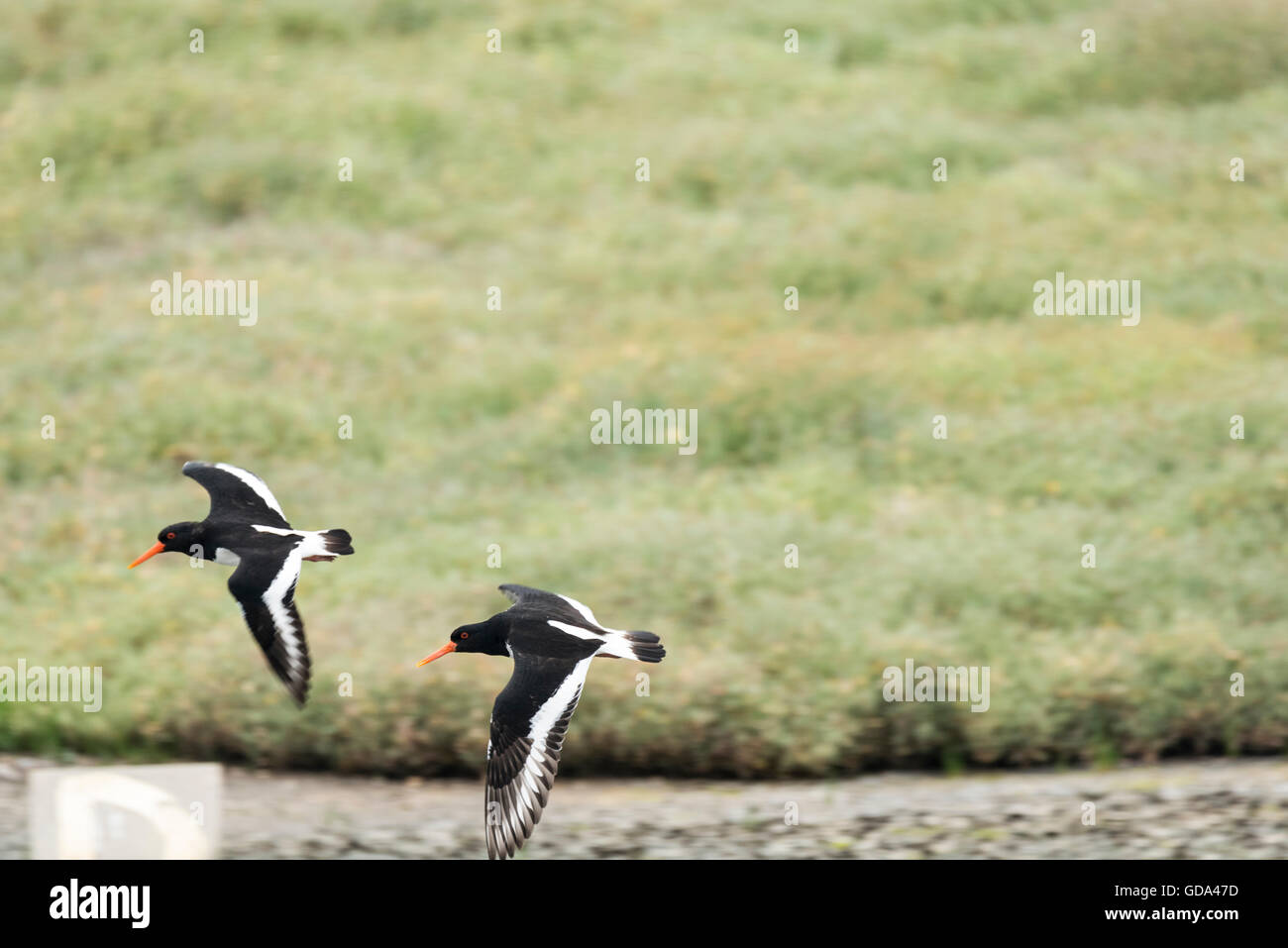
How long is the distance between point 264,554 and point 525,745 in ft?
4.00

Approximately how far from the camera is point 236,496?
598cm

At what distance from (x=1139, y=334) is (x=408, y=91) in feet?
29.7

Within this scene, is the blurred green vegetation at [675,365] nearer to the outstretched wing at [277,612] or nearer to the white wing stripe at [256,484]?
the white wing stripe at [256,484]

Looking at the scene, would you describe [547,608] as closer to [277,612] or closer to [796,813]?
[277,612]

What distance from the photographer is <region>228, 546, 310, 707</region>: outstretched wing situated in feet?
17.2

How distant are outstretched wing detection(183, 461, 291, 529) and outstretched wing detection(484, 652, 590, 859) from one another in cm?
129

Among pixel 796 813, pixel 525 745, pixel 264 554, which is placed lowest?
pixel 796 813

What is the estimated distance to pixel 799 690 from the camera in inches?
340

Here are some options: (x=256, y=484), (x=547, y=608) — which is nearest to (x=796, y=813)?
(x=547, y=608)

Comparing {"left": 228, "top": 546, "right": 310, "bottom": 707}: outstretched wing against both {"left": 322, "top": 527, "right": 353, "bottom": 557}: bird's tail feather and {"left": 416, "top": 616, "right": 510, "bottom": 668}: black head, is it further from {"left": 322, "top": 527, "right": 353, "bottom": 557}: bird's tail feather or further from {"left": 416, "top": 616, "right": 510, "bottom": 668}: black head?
{"left": 416, "top": 616, "right": 510, "bottom": 668}: black head

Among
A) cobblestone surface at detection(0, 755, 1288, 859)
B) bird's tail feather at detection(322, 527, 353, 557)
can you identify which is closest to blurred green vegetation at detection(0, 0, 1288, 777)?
cobblestone surface at detection(0, 755, 1288, 859)

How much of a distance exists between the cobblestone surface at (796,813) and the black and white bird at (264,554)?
7.79ft

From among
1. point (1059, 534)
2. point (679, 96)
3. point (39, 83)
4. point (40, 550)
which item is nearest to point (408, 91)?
point (679, 96)

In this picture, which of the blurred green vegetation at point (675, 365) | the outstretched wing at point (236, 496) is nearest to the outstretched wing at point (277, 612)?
the outstretched wing at point (236, 496)
